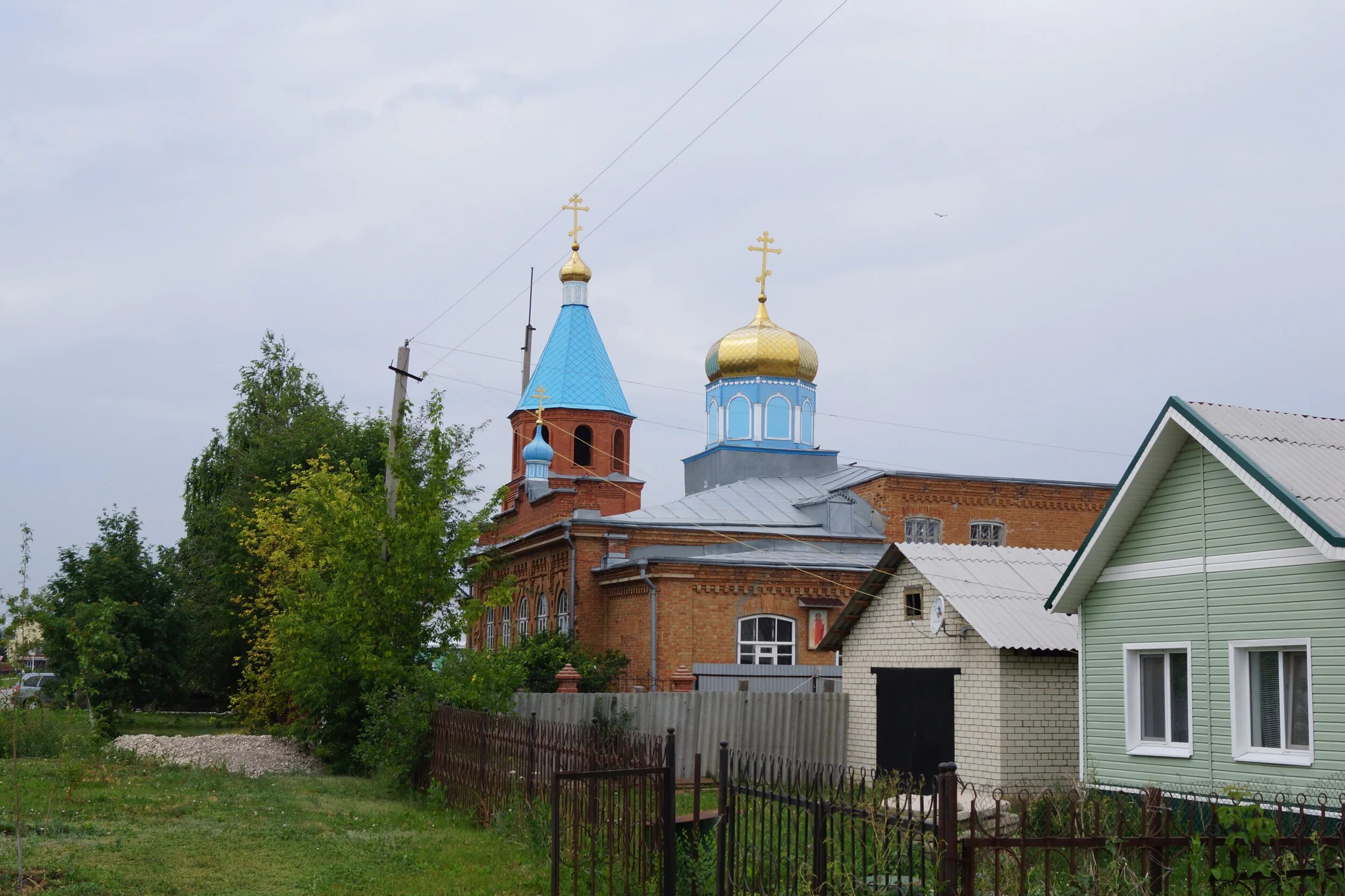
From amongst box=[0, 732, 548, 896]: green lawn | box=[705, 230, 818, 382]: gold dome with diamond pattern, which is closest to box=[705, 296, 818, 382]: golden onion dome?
box=[705, 230, 818, 382]: gold dome with diamond pattern

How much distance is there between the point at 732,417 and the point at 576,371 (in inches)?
182

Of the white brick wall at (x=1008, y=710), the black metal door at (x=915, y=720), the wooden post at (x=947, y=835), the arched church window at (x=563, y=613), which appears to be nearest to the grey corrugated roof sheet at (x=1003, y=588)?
the white brick wall at (x=1008, y=710)

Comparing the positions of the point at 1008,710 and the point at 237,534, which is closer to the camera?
the point at 1008,710

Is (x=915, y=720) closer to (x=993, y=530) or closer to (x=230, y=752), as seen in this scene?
(x=230, y=752)

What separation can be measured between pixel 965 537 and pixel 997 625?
15132mm

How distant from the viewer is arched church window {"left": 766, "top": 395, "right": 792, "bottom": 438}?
35.6 meters

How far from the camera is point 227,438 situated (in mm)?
42188

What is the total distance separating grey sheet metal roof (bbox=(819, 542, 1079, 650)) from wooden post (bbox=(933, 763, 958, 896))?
10018 mm

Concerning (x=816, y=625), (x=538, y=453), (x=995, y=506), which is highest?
(x=538, y=453)

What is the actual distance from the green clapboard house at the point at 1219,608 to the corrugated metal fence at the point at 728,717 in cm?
719

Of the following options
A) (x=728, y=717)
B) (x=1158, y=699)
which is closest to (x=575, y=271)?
(x=728, y=717)

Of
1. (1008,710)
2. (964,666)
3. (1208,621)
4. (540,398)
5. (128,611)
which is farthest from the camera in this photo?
(540,398)

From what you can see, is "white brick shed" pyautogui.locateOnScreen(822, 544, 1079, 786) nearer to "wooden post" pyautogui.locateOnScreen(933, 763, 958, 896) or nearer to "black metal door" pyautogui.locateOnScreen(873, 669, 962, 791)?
"black metal door" pyautogui.locateOnScreen(873, 669, 962, 791)

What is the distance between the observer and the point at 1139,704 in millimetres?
13195
